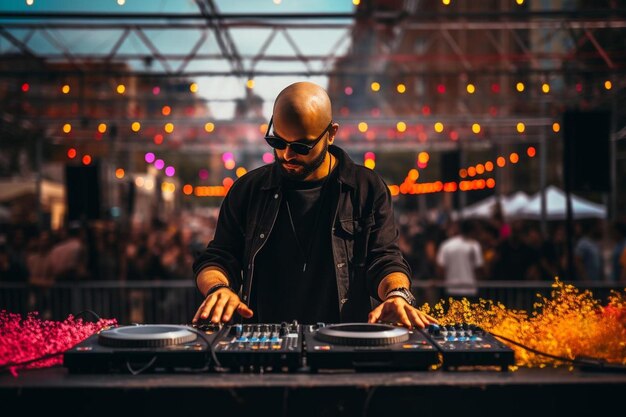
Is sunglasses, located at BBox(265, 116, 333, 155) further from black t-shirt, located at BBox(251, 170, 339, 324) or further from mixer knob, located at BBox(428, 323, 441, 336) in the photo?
mixer knob, located at BBox(428, 323, 441, 336)

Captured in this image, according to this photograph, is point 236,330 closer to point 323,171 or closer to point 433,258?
point 323,171

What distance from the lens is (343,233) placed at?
2.87 m

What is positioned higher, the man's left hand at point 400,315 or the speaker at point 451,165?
the speaker at point 451,165

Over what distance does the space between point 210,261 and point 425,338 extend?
1128 millimetres

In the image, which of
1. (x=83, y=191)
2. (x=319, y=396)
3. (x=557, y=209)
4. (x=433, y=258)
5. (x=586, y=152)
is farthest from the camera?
(x=557, y=209)

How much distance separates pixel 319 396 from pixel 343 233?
124 centimetres

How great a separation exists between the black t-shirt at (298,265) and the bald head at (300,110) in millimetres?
477

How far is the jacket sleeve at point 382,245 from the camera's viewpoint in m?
2.74

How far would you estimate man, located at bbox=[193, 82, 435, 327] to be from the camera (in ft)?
9.29

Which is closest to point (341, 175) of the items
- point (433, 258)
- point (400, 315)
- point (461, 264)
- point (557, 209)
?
point (400, 315)

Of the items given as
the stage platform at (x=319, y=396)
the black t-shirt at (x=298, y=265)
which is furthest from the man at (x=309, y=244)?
the stage platform at (x=319, y=396)

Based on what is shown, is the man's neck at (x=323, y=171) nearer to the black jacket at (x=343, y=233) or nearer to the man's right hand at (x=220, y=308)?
the black jacket at (x=343, y=233)

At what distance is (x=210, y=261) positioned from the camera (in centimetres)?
280

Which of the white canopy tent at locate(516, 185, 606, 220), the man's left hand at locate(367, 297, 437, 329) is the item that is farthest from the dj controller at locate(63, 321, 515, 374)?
the white canopy tent at locate(516, 185, 606, 220)
